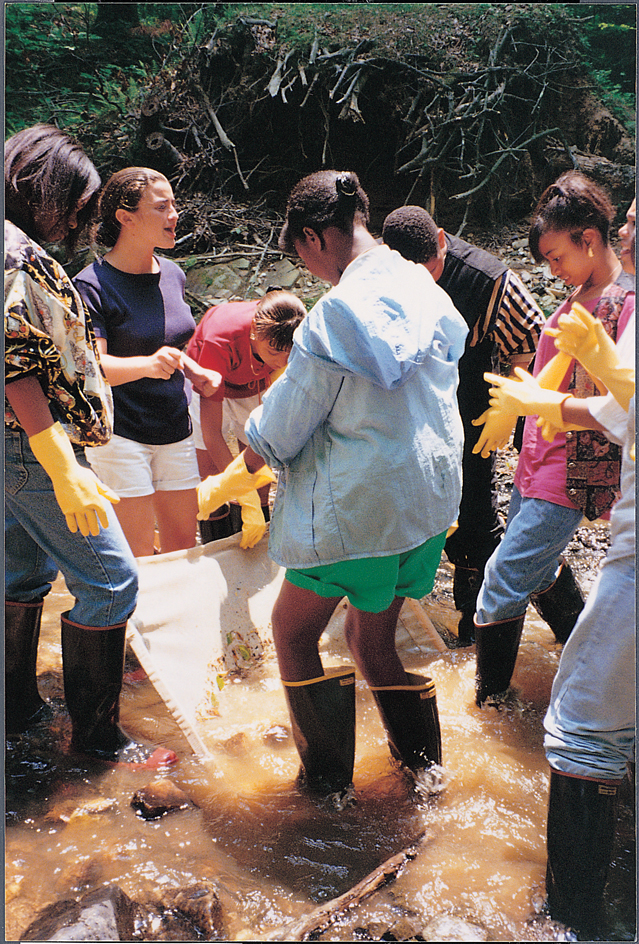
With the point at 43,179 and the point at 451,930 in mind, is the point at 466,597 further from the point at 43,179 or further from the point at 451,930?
the point at 43,179

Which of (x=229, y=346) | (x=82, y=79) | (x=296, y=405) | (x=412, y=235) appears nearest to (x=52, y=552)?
(x=296, y=405)

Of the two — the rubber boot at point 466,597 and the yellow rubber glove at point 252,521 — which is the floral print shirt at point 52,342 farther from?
the rubber boot at point 466,597

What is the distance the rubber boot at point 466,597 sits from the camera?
93.1 inches

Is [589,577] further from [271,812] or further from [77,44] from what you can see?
[77,44]

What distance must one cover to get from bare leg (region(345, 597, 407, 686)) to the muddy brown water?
32 cm

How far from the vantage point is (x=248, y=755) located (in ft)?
5.88

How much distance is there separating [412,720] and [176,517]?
113cm

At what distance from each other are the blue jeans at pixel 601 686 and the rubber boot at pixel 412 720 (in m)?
0.42

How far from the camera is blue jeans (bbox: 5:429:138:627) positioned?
1.40m

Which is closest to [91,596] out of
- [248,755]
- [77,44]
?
[248,755]

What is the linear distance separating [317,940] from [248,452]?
1175mm

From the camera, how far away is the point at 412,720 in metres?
1.53

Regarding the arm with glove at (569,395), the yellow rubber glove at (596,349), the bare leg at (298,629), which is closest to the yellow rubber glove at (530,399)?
the arm with glove at (569,395)

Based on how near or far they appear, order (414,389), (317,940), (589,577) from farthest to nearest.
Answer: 1. (589,577)
2. (414,389)
3. (317,940)
